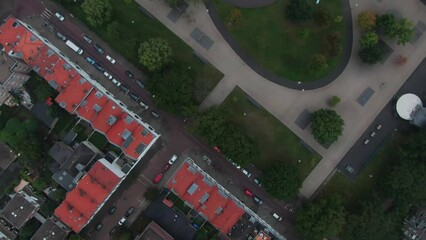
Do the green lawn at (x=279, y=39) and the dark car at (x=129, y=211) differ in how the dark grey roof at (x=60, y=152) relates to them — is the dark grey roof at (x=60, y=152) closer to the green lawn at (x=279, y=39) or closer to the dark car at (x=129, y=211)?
the dark car at (x=129, y=211)

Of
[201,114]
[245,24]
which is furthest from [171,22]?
[201,114]

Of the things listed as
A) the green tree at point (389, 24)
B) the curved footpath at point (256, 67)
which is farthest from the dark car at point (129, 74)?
the green tree at point (389, 24)

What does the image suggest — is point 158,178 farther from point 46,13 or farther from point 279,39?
point 46,13

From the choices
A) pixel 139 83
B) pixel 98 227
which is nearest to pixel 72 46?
pixel 139 83

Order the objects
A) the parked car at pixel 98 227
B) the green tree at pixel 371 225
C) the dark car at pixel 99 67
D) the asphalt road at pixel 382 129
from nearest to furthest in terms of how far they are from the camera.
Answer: the green tree at pixel 371 225
the parked car at pixel 98 227
the dark car at pixel 99 67
the asphalt road at pixel 382 129

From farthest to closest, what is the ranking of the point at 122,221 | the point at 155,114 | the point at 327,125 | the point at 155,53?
1. the point at 155,114
2. the point at 122,221
3. the point at 327,125
4. the point at 155,53

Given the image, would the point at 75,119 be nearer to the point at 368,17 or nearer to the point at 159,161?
the point at 159,161
